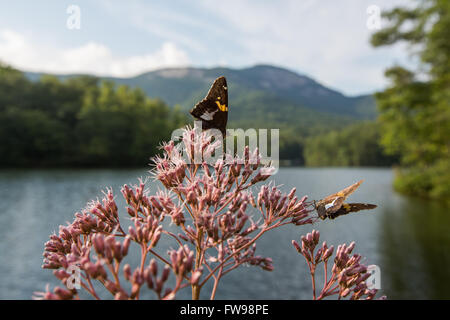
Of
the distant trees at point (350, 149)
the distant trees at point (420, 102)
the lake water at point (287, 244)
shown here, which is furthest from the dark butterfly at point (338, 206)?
the distant trees at point (350, 149)

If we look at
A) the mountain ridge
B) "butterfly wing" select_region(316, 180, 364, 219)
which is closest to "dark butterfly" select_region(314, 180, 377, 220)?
"butterfly wing" select_region(316, 180, 364, 219)

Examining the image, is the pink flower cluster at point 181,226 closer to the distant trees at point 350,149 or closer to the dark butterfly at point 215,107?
the dark butterfly at point 215,107

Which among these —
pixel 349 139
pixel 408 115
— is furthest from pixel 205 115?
pixel 349 139

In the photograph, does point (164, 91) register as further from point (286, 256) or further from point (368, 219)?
point (286, 256)

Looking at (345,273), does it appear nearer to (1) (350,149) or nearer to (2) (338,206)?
(2) (338,206)
